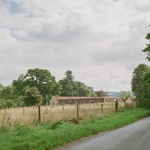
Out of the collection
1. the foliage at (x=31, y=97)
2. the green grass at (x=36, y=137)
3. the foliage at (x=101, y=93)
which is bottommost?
the green grass at (x=36, y=137)

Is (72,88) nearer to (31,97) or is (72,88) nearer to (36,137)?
(31,97)

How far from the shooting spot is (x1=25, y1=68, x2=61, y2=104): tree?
4146 inches

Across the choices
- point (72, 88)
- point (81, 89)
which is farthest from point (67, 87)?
point (81, 89)

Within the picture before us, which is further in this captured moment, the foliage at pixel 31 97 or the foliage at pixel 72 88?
the foliage at pixel 72 88

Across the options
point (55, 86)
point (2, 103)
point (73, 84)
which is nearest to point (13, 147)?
point (2, 103)

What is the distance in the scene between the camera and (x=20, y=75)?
110688 mm

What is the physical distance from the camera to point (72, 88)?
138 meters

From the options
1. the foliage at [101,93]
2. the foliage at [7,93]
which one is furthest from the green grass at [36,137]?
the foliage at [101,93]

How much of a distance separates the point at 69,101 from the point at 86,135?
10508 cm

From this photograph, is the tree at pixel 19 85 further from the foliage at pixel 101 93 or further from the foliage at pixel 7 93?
the foliage at pixel 101 93

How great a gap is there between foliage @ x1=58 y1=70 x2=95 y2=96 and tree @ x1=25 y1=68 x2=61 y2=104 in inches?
958

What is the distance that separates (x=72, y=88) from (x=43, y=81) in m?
33.1

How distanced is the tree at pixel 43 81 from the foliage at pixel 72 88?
79.8 feet

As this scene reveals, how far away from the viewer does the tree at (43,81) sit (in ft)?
346
